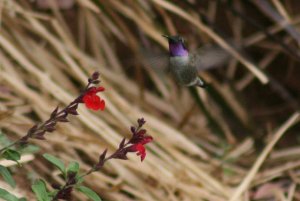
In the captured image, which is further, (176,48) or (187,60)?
(187,60)

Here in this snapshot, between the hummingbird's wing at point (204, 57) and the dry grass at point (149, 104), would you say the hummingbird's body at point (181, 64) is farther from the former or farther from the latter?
the dry grass at point (149, 104)

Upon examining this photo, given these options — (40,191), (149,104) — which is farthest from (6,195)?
(149,104)

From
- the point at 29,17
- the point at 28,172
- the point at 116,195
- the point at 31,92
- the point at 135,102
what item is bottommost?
the point at 28,172

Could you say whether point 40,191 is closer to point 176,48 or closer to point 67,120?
point 67,120

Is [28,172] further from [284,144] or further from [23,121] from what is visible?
[284,144]

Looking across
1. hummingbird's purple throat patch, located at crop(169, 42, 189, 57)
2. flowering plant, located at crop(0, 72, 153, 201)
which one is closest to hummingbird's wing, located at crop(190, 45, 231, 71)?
hummingbird's purple throat patch, located at crop(169, 42, 189, 57)

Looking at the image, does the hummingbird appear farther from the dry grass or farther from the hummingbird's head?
the dry grass

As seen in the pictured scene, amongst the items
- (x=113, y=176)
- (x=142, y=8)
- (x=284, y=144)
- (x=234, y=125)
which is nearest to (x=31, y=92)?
(x=113, y=176)
